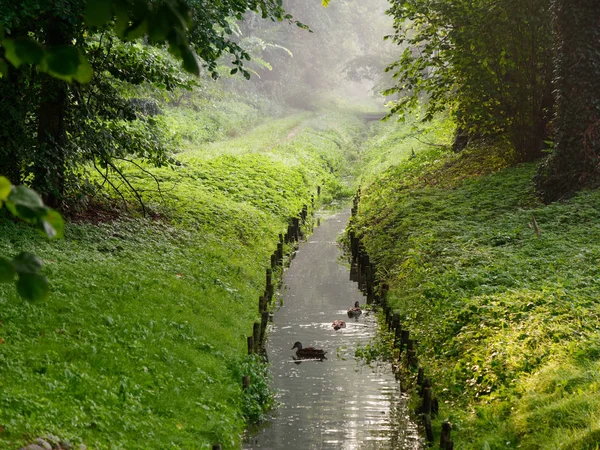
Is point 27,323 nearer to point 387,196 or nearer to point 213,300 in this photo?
point 213,300

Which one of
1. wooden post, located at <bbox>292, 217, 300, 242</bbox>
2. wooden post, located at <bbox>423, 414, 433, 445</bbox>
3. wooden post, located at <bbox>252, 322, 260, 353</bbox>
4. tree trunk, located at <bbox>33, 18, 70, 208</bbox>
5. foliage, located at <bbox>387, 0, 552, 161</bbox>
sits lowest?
wooden post, located at <bbox>423, 414, 433, 445</bbox>

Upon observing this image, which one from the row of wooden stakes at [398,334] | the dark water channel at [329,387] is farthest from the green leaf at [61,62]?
the dark water channel at [329,387]

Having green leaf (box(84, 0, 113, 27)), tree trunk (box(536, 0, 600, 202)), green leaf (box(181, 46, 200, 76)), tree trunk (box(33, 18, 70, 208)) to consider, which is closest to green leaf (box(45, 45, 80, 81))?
green leaf (box(84, 0, 113, 27))

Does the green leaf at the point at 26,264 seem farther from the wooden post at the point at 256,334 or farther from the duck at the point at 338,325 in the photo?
the duck at the point at 338,325

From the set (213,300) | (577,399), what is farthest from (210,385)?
(577,399)

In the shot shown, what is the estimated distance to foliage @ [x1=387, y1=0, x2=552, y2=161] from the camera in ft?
73.2

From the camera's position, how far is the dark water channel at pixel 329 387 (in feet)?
32.9

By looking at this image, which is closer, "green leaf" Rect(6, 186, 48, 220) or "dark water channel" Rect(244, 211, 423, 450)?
"green leaf" Rect(6, 186, 48, 220)

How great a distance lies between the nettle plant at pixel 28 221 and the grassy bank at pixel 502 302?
7.05 meters

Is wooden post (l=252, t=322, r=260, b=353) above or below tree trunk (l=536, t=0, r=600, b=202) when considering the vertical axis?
below

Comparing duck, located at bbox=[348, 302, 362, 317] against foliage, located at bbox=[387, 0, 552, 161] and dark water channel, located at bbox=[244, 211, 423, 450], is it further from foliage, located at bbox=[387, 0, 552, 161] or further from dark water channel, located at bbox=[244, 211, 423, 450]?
foliage, located at bbox=[387, 0, 552, 161]

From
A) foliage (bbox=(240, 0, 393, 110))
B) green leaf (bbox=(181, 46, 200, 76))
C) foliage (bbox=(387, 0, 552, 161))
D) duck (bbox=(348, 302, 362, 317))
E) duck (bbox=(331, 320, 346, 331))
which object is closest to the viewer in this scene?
green leaf (bbox=(181, 46, 200, 76))

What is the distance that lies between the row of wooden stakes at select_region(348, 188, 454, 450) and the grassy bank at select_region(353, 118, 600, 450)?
0.27m

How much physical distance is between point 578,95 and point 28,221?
61.0 feet
